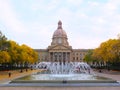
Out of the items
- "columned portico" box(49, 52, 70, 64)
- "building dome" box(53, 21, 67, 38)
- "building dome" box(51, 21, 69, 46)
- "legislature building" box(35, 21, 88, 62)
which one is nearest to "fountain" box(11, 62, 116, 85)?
"legislature building" box(35, 21, 88, 62)

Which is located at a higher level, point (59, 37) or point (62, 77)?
point (59, 37)

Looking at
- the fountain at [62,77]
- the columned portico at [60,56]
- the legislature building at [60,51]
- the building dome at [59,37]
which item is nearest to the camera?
the fountain at [62,77]

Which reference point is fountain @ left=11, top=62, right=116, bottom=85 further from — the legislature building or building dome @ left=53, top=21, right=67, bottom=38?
building dome @ left=53, top=21, right=67, bottom=38

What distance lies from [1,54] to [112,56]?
73.0 feet

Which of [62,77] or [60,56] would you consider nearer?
[62,77]

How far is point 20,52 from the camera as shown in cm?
8019

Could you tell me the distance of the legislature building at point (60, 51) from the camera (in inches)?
6703

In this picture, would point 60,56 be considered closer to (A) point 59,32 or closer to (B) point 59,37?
(B) point 59,37

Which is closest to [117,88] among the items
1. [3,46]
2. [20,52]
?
[3,46]

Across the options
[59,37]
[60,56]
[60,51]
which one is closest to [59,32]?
[59,37]

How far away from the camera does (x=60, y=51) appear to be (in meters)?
169

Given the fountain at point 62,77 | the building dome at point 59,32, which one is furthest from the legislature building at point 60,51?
the fountain at point 62,77

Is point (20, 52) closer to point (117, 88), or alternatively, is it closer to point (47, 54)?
point (117, 88)

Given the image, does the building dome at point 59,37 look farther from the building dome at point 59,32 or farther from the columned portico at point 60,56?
the columned portico at point 60,56
